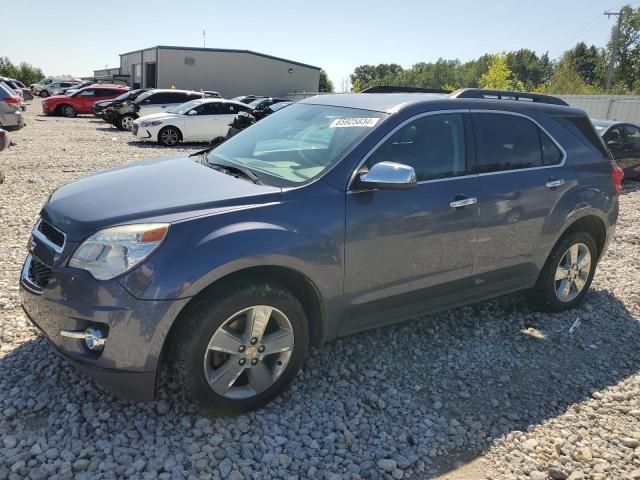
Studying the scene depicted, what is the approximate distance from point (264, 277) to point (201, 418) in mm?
870

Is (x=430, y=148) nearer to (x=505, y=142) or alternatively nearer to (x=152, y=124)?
(x=505, y=142)

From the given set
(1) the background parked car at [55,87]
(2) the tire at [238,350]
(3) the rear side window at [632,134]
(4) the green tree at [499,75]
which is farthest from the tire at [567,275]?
(1) the background parked car at [55,87]

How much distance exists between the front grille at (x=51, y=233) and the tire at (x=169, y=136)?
13987mm

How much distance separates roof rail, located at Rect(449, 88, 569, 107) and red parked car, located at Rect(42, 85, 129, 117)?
1101 inches

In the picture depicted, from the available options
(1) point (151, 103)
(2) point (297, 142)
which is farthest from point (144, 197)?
(1) point (151, 103)

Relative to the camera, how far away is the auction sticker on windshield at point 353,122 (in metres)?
3.49

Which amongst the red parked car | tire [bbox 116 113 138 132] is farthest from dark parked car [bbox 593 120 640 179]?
the red parked car

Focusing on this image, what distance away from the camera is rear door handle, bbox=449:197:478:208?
3.63 m

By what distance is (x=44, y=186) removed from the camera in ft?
29.7

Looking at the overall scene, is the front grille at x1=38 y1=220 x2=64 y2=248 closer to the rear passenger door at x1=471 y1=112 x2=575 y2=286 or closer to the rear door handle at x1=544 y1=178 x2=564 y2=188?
the rear passenger door at x1=471 y1=112 x2=575 y2=286

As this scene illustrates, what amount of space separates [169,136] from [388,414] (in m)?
15.0

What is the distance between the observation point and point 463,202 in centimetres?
368

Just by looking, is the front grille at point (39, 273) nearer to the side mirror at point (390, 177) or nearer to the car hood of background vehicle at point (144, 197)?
the car hood of background vehicle at point (144, 197)

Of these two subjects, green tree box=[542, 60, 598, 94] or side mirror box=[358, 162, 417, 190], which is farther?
green tree box=[542, 60, 598, 94]
